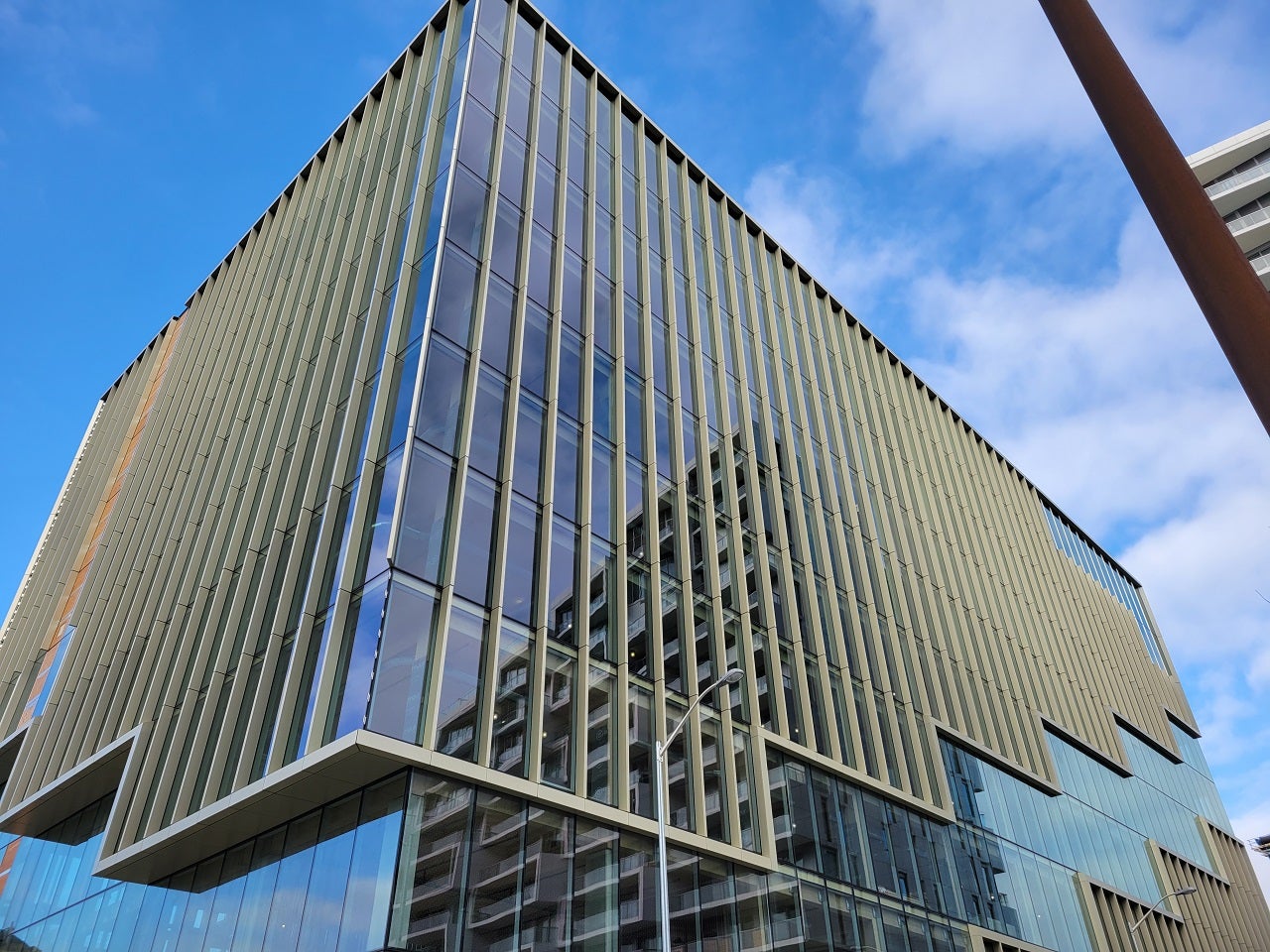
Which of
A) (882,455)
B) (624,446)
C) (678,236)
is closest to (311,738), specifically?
(624,446)

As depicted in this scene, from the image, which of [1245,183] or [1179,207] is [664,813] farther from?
[1245,183]

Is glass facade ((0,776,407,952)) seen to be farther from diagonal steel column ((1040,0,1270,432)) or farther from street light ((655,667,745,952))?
diagonal steel column ((1040,0,1270,432))

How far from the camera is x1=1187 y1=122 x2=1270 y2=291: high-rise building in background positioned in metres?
66.1

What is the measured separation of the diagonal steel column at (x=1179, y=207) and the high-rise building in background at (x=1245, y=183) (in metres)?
69.3

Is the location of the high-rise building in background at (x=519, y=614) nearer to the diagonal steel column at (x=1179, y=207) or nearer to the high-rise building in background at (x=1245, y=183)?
the diagonal steel column at (x=1179, y=207)

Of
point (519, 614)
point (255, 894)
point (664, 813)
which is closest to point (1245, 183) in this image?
point (519, 614)

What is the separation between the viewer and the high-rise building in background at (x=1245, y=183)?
2601 inches

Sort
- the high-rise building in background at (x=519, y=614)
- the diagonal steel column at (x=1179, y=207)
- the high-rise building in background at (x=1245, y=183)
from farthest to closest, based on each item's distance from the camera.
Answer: the high-rise building in background at (x=1245, y=183) < the high-rise building in background at (x=519, y=614) < the diagonal steel column at (x=1179, y=207)

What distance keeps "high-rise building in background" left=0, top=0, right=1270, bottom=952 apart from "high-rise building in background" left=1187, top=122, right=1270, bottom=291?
3522 centimetres

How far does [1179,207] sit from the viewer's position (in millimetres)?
6676

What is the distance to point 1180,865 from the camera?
55.0 metres

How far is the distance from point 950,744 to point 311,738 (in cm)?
2729

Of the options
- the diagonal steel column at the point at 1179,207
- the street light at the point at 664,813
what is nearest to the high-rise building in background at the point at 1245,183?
the street light at the point at 664,813

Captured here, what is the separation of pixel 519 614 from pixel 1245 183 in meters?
65.6
